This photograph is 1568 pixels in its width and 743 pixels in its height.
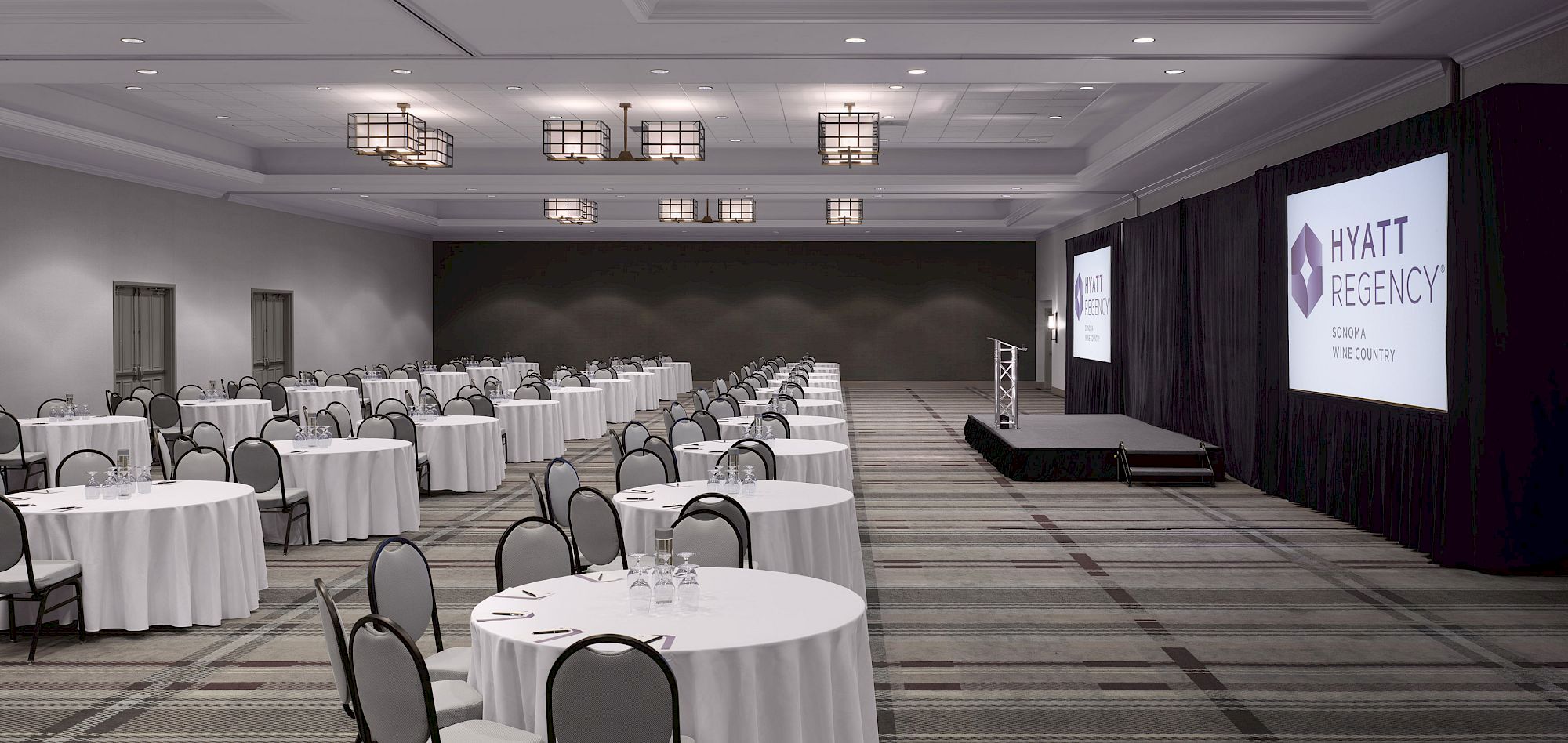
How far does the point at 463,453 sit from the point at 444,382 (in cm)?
925

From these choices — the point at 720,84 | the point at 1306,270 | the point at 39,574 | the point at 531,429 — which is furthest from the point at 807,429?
the point at 39,574

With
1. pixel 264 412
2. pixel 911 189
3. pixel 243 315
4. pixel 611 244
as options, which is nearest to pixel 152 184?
pixel 243 315

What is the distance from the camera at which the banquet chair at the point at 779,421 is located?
9477 millimetres

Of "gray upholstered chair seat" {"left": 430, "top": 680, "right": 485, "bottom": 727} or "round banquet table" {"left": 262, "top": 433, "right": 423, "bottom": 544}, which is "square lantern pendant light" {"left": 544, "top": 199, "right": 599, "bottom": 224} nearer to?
"round banquet table" {"left": 262, "top": 433, "right": 423, "bottom": 544}

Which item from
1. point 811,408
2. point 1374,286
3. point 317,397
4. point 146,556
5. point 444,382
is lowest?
point 146,556

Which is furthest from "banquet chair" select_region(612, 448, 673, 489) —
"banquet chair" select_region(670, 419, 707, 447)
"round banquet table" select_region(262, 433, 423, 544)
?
"round banquet table" select_region(262, 433, 423, 544)

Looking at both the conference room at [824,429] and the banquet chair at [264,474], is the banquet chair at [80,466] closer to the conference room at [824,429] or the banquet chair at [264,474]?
the conference room at [824,429]

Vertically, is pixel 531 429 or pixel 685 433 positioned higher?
pixel 685 433

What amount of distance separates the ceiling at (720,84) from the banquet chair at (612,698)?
473cm

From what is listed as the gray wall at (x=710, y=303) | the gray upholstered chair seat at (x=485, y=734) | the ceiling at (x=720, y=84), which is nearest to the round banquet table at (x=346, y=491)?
the ceiling at (x=720, y=84)

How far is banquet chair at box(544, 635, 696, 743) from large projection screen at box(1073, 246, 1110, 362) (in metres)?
14.9

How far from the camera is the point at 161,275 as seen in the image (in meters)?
16.0

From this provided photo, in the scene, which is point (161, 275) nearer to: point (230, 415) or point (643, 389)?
point (230, 415)

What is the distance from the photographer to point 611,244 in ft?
91.1
